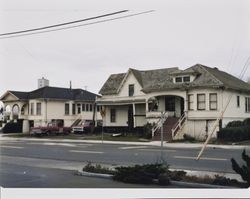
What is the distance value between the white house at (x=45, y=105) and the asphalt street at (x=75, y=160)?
2.73 ft

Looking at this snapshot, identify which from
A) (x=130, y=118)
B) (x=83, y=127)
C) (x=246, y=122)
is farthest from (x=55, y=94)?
(x=130, y=118)

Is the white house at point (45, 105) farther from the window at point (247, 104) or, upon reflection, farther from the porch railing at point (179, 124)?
the porch railing at point (179, 124)

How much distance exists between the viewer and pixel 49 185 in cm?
1065

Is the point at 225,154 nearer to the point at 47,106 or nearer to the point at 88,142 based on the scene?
the point at 88,142

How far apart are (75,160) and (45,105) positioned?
3.98 m

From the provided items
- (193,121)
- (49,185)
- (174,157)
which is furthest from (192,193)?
(193,121)

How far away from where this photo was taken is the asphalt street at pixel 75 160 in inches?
452

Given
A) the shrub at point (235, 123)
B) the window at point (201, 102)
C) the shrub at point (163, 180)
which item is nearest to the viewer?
the shrub at point (163, 180)

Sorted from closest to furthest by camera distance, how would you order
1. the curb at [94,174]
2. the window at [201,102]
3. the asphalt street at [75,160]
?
the asphalt street at [75,160] < the curb at [94,174] < the window at [201,102]

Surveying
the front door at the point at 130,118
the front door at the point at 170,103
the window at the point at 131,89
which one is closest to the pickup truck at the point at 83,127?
the front door at the point at 130,118

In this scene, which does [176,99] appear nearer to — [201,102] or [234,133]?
[201,102]

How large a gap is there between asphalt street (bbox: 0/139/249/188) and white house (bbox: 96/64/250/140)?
0.82 metres

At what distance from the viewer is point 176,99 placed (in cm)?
1869

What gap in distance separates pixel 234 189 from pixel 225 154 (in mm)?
6281
